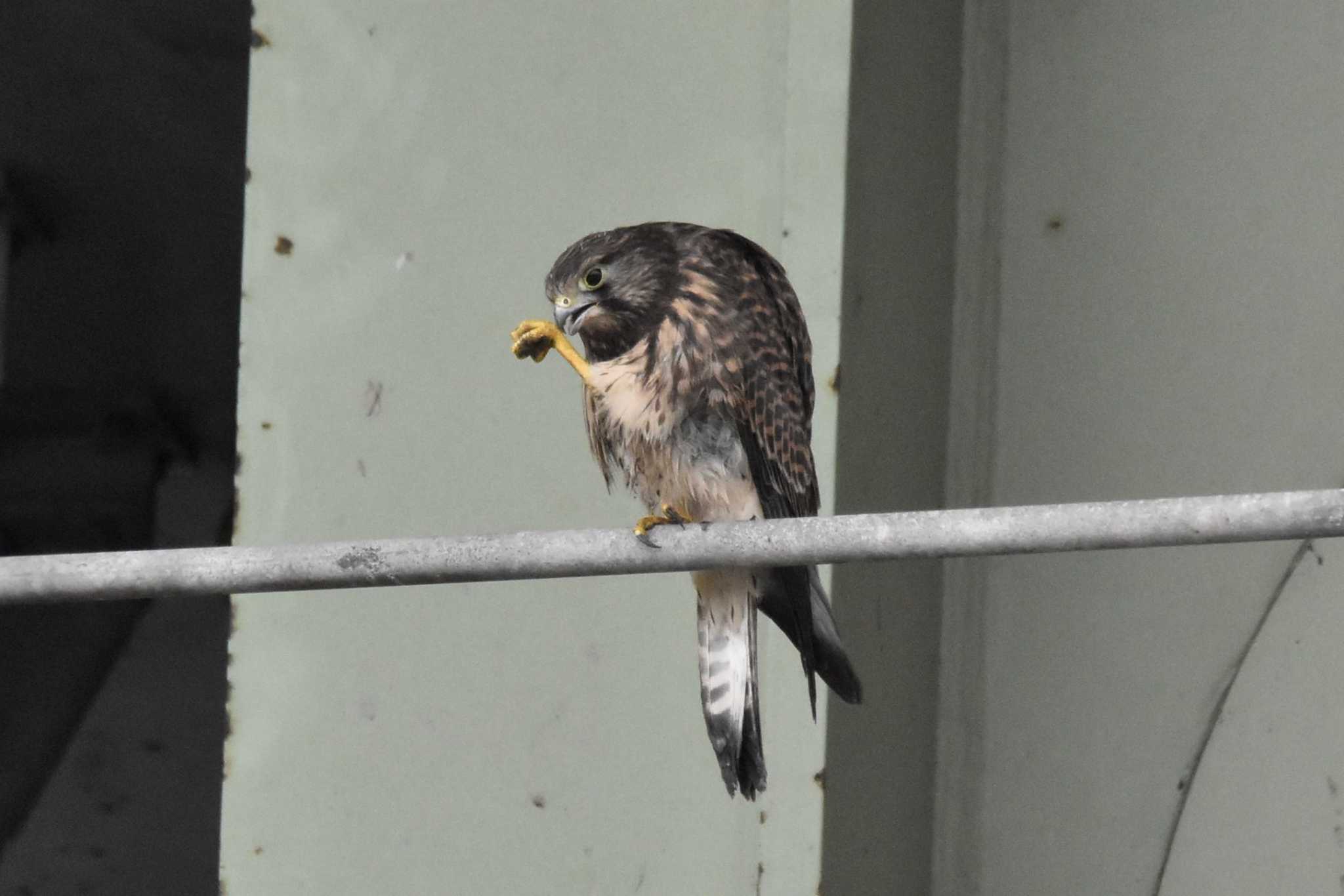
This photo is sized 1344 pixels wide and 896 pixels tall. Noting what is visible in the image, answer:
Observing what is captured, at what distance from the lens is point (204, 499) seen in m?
5.09

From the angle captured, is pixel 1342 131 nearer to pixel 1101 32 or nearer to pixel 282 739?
pixel 1101 32

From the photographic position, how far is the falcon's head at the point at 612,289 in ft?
6.69

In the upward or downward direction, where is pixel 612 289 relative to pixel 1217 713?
upward

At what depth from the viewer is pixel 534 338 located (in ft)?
5.81

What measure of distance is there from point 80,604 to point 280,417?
8.30 ft

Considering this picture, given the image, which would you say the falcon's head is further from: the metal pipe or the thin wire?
the thin wire

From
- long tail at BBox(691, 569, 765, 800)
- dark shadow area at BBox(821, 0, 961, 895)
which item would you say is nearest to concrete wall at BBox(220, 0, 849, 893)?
dark shadow area at BBox(821, 0, 961, 895)

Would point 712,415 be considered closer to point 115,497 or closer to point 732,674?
point 732,674

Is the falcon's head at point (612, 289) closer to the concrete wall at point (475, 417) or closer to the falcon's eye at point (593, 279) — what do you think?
the falcon's eye at point (593, 279)

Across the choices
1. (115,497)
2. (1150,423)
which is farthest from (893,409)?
(115,497)

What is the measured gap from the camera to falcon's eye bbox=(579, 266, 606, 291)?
80.6 inches

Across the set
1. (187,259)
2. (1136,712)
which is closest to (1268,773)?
(1136,712)

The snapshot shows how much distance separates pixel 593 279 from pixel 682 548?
0.72 meters

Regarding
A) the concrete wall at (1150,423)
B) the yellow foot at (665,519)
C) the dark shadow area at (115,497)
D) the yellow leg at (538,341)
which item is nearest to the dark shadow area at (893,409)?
the concrete wall at (1150,423)
